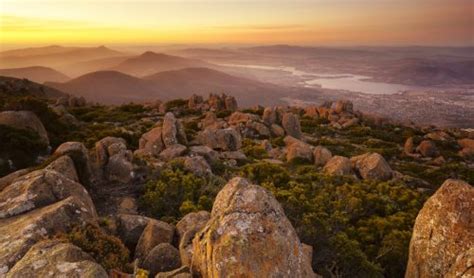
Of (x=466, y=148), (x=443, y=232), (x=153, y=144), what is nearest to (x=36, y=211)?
(x=443, y=232)

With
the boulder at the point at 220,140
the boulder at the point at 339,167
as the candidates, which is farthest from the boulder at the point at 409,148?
the boulder at the point at 220,140

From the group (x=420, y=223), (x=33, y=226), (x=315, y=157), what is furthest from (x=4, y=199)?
(x=315, y=157)

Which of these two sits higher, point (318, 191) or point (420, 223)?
point (420, 223)

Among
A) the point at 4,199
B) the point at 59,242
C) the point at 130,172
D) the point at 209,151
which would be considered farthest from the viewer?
the point at 209,151

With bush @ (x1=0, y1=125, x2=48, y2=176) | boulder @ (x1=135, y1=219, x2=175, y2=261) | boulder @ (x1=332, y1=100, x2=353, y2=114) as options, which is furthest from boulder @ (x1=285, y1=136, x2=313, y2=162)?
boulder @ (x1=332, y1=100, x2=353, y2=114)

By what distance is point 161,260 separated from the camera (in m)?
10.3

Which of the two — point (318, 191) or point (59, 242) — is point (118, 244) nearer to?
point (59, 242)

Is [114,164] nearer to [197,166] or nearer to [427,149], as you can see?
[197,166]

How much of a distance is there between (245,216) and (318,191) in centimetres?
1394

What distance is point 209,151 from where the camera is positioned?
26.9 metres

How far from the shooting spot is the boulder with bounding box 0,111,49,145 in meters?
24.4

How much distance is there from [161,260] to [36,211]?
3.85m

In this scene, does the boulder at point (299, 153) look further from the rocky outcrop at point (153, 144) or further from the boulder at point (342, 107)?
the boulder at point (342, 107)

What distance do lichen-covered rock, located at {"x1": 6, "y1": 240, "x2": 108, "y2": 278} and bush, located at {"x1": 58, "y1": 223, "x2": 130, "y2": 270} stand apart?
2.40 ft
